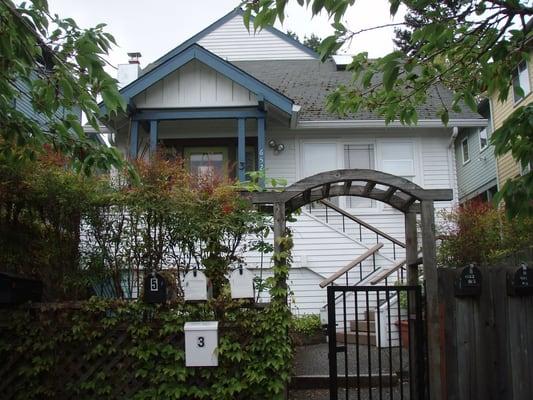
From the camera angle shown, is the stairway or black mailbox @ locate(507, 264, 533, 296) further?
the stairway

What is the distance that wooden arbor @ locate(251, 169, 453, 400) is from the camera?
17.7 ft

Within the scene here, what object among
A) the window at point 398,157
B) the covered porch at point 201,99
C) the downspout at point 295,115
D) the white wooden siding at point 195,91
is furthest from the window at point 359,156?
the white wooden siding at point 195,91

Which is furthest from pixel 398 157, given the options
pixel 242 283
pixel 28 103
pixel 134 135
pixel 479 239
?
pixel 28 103

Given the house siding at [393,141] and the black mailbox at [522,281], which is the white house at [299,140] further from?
the black mailbox at [522,281]

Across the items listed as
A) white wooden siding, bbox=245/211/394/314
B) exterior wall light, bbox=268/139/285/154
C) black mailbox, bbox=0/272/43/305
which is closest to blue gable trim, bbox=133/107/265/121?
exterior wall light, bbox=268/139/285/154

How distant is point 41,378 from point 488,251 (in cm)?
615

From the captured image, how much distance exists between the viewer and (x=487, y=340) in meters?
5.24

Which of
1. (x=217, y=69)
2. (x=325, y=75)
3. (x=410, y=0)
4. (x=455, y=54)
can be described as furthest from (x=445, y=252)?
(x=325, y=75)

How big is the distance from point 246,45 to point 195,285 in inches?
542

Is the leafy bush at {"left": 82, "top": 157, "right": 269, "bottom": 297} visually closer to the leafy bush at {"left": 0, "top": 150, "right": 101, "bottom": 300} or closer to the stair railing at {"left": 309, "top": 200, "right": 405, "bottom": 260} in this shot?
the leafy bush at {"left": 0, "top": 150, "right": 101, "bottom": 300}

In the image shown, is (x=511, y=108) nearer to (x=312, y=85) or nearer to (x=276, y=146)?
(x=312, y=85)

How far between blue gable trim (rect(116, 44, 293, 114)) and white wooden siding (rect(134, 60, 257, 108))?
0.23 m

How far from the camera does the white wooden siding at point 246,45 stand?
17578 millimetres

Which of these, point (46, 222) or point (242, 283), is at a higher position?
point (46, 222)
